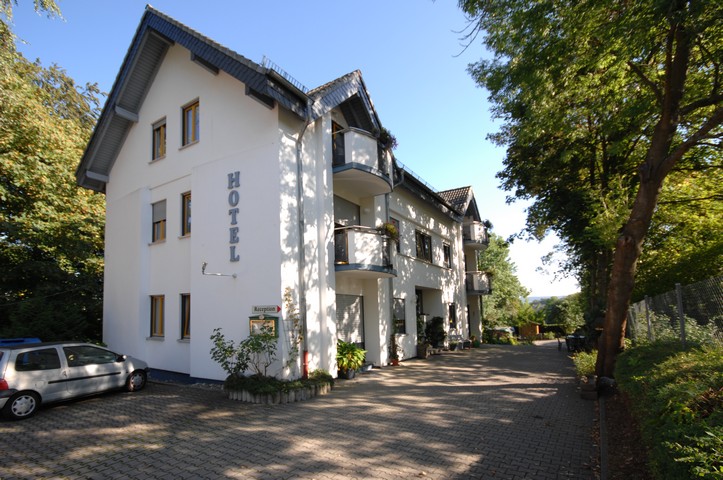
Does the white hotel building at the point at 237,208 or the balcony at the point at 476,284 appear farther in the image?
the balcony at the point at 476,284

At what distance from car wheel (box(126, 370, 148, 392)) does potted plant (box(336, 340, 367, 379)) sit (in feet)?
16.8

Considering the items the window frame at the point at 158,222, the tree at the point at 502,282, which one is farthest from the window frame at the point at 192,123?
the tree at the point at 502,282

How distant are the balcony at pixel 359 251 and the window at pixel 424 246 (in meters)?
6.36

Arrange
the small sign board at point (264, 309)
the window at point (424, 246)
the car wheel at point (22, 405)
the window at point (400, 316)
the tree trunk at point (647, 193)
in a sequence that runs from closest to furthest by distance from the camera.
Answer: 1. the car wheel at point (22, 405)
2. the tree trunk at point (647, 193)
3. the small sign board at point (264, 309)
4. the window at point (400, 316)
5. the window at point (424, 246)

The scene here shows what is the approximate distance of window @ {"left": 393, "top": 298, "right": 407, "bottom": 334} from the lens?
16641 millimetres

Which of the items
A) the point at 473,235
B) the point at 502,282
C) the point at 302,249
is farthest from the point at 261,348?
the point at 502,282

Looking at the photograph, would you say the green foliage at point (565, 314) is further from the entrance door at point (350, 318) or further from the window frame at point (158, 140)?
the window frame at point (158, 140)

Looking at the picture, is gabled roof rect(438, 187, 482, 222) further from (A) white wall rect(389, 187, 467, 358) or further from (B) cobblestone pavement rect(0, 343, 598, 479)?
(B) cobblestone pavement rect(0, 343, 598, 479)

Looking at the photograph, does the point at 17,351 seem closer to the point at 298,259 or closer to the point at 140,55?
the point at 298,259

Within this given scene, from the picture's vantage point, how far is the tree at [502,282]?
44.1 m

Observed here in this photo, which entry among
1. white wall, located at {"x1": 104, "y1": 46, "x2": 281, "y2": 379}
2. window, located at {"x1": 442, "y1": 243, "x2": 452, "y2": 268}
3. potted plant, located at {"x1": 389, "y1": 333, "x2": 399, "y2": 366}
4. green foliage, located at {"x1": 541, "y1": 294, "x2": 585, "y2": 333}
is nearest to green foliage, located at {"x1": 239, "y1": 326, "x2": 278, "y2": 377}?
white wall, located at {"x1": 104, "y1": 46, "x2": 281, "y2": 379}

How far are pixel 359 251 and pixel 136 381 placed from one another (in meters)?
6.80

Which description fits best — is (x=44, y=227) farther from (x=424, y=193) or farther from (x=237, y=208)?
(x=424, y=193)

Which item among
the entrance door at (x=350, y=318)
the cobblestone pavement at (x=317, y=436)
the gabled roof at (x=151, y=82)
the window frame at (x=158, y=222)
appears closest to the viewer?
the cobblestone pavement at (x=317, y=436)
